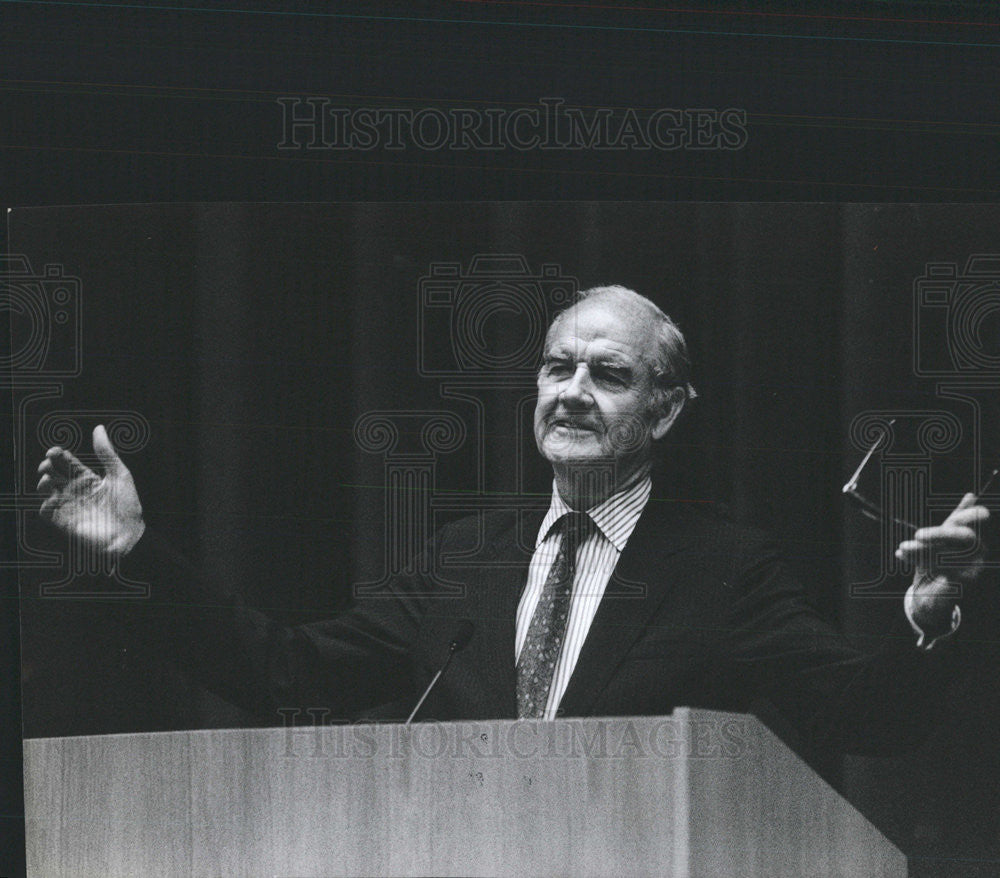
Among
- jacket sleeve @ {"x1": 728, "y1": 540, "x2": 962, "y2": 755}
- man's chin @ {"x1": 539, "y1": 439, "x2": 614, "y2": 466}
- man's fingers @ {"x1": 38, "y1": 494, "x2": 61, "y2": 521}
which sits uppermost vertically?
man's chin @ {"x1": 539, "y1": 439, "x2": 614, "y2": 466}

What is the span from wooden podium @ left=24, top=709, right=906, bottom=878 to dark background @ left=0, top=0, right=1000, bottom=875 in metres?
0.91

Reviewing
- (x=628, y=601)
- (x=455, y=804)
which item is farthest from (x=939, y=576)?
(x=455, y=804)

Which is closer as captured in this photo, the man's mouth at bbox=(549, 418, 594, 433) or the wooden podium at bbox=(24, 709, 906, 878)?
the wooden podium at bbox=(24, 709, 906, 878)

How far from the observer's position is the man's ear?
11.6 ft

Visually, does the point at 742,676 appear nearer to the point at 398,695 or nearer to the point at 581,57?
the point at 398,695

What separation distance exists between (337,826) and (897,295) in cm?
199

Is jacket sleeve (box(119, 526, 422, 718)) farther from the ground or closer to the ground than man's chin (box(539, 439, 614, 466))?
closer to the ground

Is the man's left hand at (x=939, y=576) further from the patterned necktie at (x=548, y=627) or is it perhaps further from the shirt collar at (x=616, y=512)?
the patterned necktie at (x=548, y=627)

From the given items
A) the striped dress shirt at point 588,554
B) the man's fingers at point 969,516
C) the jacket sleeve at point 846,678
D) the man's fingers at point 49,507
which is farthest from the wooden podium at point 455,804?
the man's fingers at point 969,516

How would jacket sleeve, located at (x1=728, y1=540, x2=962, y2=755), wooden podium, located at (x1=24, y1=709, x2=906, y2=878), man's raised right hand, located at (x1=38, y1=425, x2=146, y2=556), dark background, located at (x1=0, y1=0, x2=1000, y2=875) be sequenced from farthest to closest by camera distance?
dark background, located at (x1=0, y1=0, x2=1000, y2=875) → man's raised right hand, located at (x1=38, y1=425, x2=146, y2=556) → jacket sleeve, located at (x1=728, y1=540, x2=962, y2=755) → wooden podium, located at (x1=24, y1=709, x2=906, y2=878)

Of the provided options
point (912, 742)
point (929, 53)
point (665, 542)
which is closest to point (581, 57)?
point (929, 53)

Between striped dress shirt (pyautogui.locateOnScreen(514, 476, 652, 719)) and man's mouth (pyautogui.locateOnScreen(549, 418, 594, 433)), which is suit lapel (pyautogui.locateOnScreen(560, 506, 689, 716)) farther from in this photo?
man's mouth (pyautogui.locateOnScreen(549, 418, 594, 433))

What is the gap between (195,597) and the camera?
3.62 metres

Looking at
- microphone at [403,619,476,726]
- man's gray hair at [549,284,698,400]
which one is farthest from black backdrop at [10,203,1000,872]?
microphone at [403,619,476,726]
